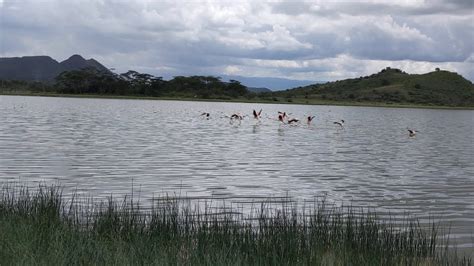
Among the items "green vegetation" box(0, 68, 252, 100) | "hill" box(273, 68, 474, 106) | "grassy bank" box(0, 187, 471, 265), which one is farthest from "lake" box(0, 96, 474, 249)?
"hill" box(273, 68, 474, 106)

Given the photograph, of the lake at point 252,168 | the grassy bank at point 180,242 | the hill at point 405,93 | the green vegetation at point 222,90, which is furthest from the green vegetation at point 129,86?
the grassy bank at point 180,242

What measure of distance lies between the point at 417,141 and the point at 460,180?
19.8m

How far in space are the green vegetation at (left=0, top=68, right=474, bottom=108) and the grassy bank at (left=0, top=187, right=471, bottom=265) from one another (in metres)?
137

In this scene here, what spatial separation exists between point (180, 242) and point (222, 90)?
15886 cm

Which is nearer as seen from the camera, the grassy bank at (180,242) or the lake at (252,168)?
the grassy bank at (180,242)

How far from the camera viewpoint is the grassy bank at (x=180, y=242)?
711 centimetres

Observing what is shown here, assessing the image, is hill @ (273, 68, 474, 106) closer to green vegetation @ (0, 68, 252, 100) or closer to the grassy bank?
green vegetation @ (0, 68, 252, 100)

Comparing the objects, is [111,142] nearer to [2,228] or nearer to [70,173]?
[70,173]

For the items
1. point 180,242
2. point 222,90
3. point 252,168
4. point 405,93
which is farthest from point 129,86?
point 180,242

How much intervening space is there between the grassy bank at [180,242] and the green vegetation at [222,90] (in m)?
137

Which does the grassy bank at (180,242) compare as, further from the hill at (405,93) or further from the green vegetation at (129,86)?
the hill at (405,93)

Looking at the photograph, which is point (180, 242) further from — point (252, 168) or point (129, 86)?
point (129, 86)

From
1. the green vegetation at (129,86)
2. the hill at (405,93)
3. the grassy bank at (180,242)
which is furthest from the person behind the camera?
the hill at (405,93)

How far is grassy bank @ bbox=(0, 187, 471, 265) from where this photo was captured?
7.11 metres
